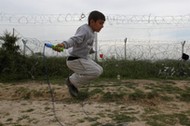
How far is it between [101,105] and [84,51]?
4704 mm

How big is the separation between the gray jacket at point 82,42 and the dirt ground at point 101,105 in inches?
120

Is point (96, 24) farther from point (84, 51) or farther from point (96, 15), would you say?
point (84, 51)

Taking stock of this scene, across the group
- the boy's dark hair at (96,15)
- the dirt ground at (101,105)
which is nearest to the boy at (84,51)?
the boy's dark hair at (96,15)

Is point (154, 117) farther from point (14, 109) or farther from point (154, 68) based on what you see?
point (154, 68)

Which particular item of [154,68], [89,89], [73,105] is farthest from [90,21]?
[154,68]

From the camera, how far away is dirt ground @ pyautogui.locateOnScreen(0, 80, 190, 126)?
891 cm

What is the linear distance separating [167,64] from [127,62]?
5.50 feet

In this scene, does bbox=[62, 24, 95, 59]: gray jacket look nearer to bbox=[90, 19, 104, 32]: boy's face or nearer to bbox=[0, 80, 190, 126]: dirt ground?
bbox=[90, 19, 104, 32]: boy's face

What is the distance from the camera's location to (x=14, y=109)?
1059 cm

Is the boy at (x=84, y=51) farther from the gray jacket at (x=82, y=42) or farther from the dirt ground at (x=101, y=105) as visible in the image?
the dirt ground at (x=101, y=105)

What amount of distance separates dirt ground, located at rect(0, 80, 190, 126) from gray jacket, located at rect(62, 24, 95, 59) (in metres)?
3.06

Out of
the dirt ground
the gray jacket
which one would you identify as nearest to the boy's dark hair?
the gray jacket

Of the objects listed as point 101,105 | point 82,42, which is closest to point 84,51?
point 82,42

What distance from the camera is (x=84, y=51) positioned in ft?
19.2
